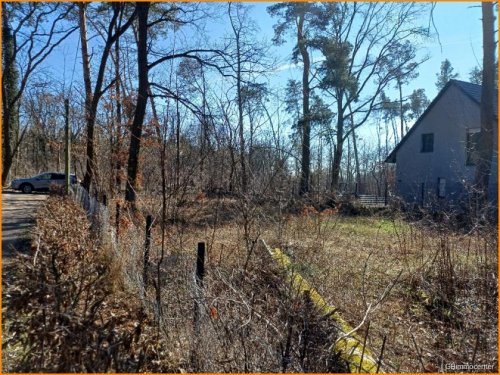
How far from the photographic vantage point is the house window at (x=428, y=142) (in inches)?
1010

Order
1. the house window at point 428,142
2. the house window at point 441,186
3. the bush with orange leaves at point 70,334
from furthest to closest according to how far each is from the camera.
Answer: the house window at point 428,142, the house window at point 441,186, the bush with orange leaves at point 70,334

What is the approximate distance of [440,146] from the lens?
2470 centimetres

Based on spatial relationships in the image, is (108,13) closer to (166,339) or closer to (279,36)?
(279,36)

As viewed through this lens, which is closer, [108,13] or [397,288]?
[397,288]

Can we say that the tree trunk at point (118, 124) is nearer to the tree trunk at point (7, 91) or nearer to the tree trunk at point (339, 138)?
the tree trunk at point (7, 91)

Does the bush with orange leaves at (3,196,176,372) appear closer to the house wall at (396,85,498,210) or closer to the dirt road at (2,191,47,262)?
the dirt road at (2,191,47,262)

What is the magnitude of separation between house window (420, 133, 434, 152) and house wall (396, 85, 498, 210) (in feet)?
0.87

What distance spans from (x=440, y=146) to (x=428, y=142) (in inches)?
54.6

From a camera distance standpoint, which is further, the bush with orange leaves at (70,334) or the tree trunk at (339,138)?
the tree trunk at (339,138)

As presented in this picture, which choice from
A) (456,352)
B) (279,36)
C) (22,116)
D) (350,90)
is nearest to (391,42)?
(350,90)

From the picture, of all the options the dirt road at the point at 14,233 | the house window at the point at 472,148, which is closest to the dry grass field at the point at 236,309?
the dirt road at the point at 14,233

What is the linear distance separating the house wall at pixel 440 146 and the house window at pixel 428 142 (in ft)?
0.87

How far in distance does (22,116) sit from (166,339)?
37.3m

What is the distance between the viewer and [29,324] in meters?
3.29
